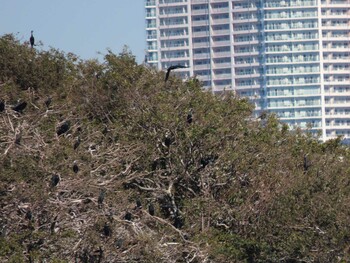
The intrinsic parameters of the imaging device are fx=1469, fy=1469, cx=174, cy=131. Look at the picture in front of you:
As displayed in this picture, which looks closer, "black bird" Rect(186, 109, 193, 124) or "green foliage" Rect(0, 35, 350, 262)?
"green foliage" Rect(0, 35, 350, 262)

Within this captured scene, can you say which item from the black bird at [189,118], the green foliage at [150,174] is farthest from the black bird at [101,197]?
the black bird at [189,118]

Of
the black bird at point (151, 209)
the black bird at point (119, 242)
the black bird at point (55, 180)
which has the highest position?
the black bird at point (55, 180)

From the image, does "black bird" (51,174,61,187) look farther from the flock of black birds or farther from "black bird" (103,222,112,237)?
"black bird" (103,222,112,237)

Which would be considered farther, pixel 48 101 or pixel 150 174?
pixel 150 174

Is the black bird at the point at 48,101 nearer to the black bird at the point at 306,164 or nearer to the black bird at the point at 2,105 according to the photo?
the black bird at the point at 2,105

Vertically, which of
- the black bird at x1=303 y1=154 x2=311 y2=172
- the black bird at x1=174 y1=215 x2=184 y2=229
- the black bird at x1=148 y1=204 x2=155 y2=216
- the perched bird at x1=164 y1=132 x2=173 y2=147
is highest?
the perched bird at x1=164 y1=132 x2=173 y2=147

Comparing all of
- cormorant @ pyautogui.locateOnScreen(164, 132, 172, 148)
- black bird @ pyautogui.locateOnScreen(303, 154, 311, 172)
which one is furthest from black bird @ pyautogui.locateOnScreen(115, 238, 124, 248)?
black bird @ pyautogui.locateOnScreen(303, 154, 311, 172)

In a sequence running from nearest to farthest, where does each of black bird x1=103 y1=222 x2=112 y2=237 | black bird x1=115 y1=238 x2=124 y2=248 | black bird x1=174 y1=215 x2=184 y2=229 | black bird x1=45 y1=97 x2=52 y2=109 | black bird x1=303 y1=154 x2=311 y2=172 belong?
black bird x1=103 y1=222 x2=112 y2=237
black bird x1=115 y1=238 x2=124 y2=248
black bird x1=45 y1=97 x2=52 y2=109
black bird x1=174 y1=215 x2=184 y2=229
black bird x1=303 y1=154 x2=311 y2=172

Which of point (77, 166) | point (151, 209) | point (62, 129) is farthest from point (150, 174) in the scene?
point (77, 166)

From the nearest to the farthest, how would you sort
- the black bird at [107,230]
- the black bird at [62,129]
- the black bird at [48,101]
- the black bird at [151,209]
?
the black bird at [107,230] → the black bird at [62,129] → the black bird at [151,209] → the black bird at [48,101]

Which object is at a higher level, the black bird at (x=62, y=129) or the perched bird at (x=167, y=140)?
the black bird at (x=62, y=129)

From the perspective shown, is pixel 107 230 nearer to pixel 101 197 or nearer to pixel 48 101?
pixel 101 197

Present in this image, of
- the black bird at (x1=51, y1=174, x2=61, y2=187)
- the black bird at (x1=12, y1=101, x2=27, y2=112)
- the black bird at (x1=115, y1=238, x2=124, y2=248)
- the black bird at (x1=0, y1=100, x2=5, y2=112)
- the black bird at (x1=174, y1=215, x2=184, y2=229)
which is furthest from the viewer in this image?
the black bird at (x1=174, y1=215, x2=184, y2=229)

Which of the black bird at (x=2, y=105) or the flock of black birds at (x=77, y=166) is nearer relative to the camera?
the flock of black birds at (x=77, y=166)
